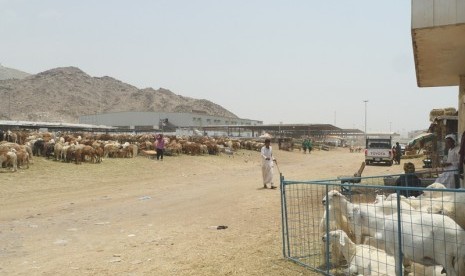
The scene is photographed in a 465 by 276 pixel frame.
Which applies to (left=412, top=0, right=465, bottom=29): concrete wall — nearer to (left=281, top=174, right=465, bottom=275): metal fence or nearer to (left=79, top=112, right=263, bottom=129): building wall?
(left=281, top=174, right=465, bottom=275): metal fence

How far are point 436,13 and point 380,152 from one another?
25020 millimetres

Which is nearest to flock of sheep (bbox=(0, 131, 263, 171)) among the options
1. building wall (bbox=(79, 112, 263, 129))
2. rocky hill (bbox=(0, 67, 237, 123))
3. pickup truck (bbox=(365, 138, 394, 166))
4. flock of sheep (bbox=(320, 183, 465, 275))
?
pickup truck (bbox=(365, 138, 394, 166))

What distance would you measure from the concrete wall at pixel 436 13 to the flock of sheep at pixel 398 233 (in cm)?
231

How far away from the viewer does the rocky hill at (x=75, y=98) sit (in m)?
123

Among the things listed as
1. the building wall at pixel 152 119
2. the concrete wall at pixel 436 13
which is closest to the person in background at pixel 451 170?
the concrete wall at pixel 436 13

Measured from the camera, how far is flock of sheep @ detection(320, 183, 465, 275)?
4.46m

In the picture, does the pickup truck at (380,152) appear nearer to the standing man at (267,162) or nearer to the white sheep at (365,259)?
the standing man at (267,162)

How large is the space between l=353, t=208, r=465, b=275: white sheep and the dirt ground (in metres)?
1.46

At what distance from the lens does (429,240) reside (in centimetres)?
452

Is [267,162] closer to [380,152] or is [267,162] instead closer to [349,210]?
[349,210]

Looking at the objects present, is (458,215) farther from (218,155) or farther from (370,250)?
(218,155)

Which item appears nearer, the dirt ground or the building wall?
the dirt ground

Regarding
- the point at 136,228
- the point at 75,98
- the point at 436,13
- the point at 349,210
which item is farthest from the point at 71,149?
the point at 75,98

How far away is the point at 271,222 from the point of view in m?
9.36
